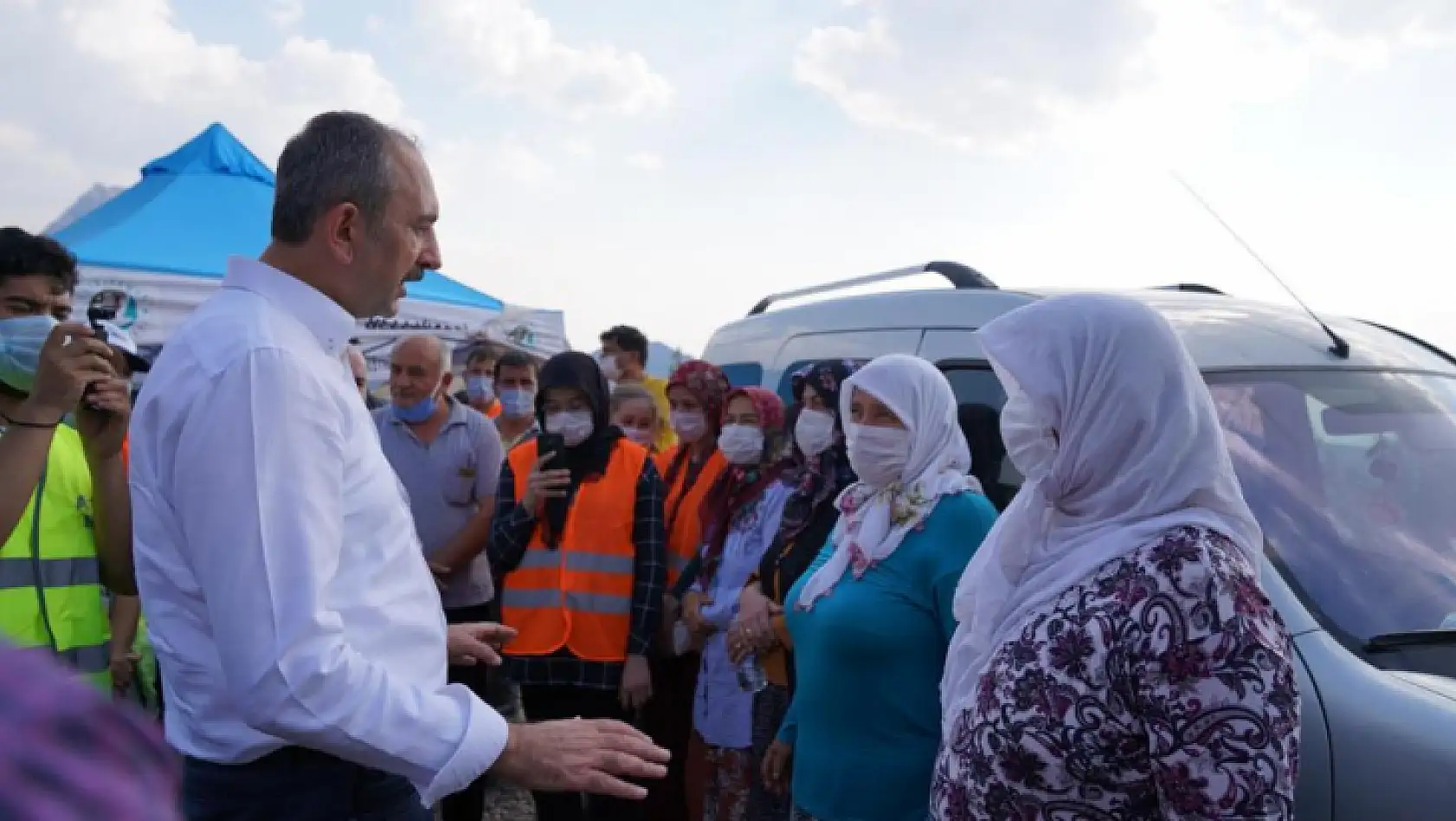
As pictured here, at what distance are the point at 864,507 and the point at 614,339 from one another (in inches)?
178

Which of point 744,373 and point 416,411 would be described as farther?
point 744,373

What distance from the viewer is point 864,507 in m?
2.96

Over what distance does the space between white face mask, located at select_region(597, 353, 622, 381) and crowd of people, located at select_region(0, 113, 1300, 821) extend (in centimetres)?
447

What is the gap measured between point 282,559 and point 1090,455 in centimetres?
133

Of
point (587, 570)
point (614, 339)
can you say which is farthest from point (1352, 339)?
point (614, 339)

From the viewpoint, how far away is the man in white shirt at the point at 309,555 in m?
1.49

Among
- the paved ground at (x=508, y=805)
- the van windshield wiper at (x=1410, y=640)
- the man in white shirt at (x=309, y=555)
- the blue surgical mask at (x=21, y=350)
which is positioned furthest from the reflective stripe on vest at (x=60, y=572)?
the van windshield wiper at (x=1410, y=640)

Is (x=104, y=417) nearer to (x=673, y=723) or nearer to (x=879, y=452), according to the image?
(x=879, y=452)

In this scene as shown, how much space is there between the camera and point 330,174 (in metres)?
1.76

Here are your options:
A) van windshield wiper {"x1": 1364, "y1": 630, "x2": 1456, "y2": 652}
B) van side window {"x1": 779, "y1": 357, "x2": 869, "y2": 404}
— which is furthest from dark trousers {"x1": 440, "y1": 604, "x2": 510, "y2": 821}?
van windshield wiper {"x1": 1364, "y1": 630, "x2": 1456, "y2": 652}

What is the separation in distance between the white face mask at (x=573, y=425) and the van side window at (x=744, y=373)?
1018 millimetres

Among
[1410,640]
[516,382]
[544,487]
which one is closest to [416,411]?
[516,382]

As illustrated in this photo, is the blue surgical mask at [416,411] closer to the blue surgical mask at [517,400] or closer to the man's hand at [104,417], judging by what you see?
the blue surgical mask at [517,400]

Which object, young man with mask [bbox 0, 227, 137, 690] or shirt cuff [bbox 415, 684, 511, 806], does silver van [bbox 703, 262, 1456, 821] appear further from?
young man with mask [bbox 0, 227, 137, 690]
